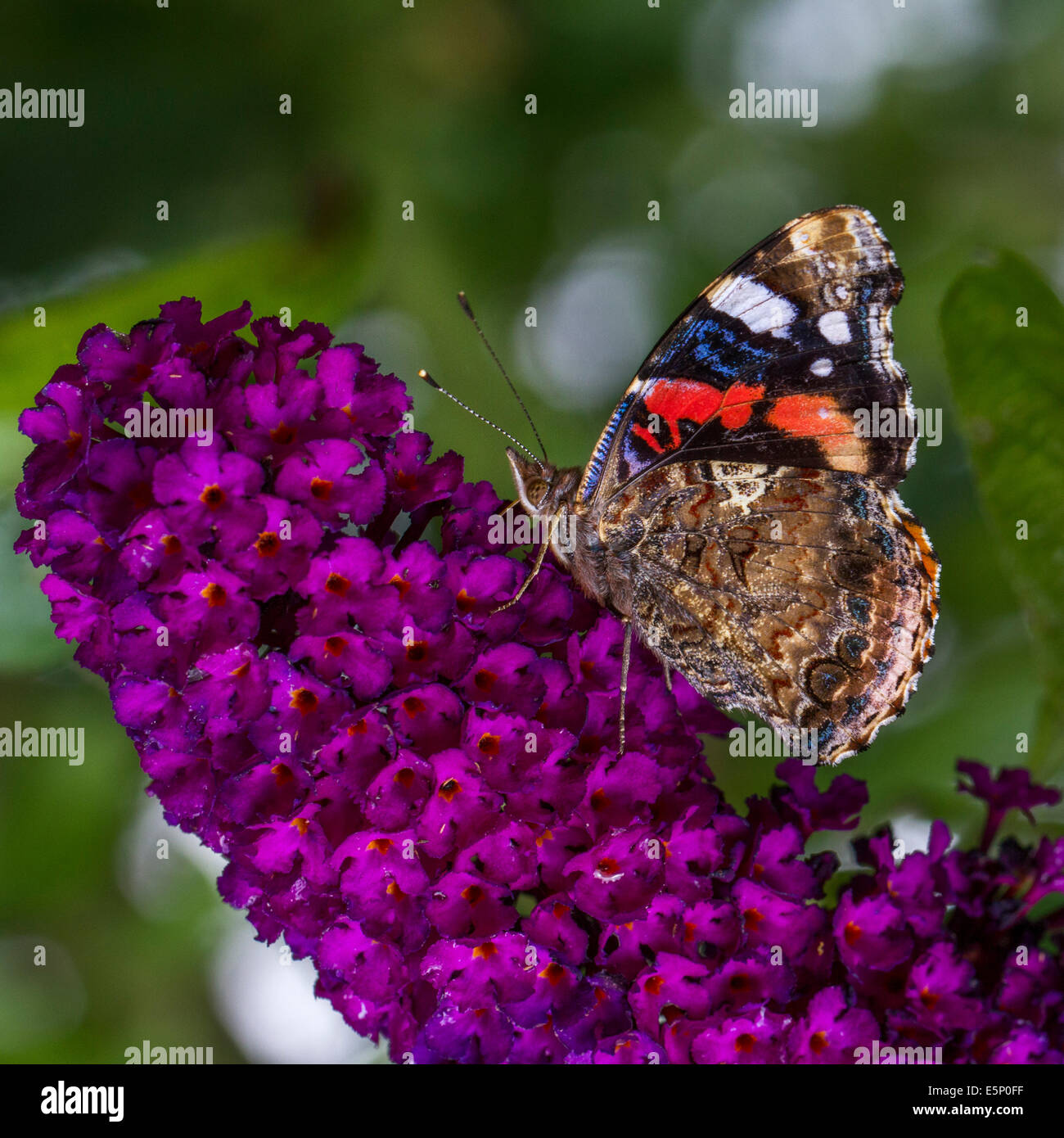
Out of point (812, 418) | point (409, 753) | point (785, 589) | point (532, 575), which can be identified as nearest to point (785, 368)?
point (812, 418)

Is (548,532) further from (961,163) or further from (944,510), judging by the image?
(961,163)

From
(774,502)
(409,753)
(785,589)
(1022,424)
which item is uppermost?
(1022,424)

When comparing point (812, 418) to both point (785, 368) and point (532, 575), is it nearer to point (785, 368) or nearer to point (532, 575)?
point (785, 368)

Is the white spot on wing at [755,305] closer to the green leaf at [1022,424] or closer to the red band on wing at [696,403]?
the red band on wing at [696,403]

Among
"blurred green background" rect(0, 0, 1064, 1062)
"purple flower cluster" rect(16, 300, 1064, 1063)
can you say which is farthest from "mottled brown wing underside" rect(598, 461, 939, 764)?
"blurred green background" rect(0, 0, 1064, 1062)

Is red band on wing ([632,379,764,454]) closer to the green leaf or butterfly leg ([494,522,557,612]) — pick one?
butterfly leg ([494,522,557,612])

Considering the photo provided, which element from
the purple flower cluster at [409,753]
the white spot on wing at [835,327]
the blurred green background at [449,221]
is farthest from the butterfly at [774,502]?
the blurred green background at [449,221]

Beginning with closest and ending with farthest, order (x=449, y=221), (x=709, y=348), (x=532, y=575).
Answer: (x=532, y=575)
(x=709, y=348)
(x=449, y=221)
